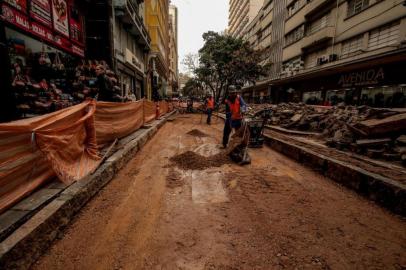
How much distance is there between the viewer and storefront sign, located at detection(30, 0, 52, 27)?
6232mm

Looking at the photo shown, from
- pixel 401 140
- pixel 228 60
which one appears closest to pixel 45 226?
pixel 401 140

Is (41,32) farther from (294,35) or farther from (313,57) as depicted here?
(294,35)

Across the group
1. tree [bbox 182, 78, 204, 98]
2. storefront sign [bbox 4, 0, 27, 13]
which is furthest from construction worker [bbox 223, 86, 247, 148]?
tree [bbox 182, 78, 204, 98]

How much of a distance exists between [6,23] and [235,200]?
7034 millimetres

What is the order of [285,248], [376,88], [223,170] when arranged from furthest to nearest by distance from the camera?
1. [376,88]
2. [223,170]
3. [285,248]

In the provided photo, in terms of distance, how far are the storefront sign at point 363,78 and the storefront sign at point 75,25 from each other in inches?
701

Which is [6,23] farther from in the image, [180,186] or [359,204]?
[359,204]

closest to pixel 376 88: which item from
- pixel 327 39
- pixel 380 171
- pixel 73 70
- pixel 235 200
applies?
pixel 327 39

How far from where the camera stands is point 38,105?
5930 mm

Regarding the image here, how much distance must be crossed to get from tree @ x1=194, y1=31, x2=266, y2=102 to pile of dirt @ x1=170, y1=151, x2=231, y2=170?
21832 millimetres

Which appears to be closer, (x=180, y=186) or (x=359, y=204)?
(x=359, y=204)

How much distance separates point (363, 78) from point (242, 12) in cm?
5708

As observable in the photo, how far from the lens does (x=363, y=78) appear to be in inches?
584

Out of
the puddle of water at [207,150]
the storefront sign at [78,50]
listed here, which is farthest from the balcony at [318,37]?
the storefront sign at [78,50]
